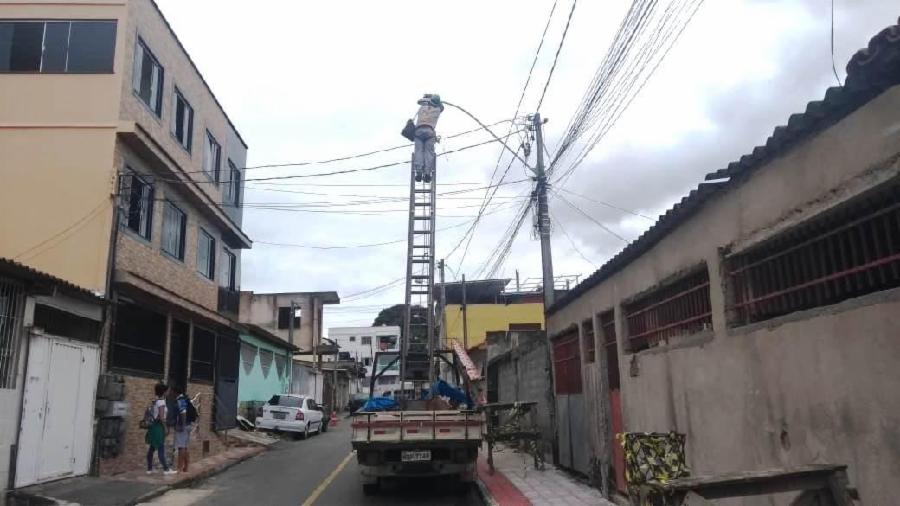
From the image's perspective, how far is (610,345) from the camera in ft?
35.3

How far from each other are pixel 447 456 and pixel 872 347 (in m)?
7.77

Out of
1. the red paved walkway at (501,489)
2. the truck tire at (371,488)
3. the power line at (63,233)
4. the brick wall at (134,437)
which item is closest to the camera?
the red paved walkway at (501,489)

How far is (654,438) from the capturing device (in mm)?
6602

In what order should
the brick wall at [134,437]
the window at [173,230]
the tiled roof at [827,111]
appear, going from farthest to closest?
the window at [173,230] < the brick wall at [134,437] < the tiled roof at [827,111]

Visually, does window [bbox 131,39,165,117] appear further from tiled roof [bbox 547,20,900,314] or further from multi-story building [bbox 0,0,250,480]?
tiled roof [bbox 547,20,900,314]

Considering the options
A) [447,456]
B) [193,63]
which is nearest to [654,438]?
[447,456]

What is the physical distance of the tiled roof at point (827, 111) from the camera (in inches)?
151

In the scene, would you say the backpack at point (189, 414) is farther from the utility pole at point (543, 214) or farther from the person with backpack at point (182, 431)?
the utility pole at point (543, 214)

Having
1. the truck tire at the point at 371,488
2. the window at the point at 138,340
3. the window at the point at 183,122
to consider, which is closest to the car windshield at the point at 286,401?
the window at the point at 138,340

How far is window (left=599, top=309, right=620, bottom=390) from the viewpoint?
10.4 m

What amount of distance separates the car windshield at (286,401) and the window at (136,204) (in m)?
11.0

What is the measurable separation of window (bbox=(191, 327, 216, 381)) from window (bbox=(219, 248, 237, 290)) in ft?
8.65

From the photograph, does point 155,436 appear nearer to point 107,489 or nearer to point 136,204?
point 107,489

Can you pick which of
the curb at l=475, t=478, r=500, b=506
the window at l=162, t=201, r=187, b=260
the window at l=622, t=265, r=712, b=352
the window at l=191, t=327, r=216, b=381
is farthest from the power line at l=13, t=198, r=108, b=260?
the window at l=622, t=265, r=712, b=352
